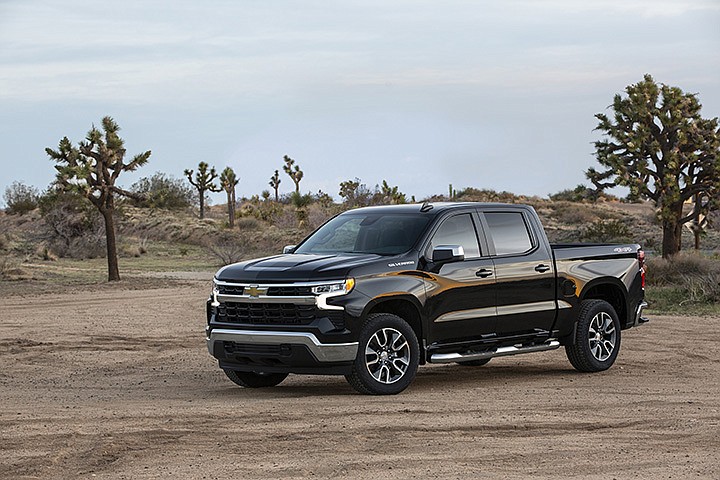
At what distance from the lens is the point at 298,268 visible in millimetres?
11953

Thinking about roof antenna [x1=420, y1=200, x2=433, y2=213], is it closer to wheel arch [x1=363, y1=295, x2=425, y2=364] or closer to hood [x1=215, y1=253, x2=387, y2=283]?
hood [x1=215, y1=253, x2=387, y2=283]

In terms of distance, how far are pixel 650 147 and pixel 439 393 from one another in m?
23.7

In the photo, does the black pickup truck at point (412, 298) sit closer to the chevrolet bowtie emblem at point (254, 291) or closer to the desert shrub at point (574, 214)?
the chevrolet bowtie emblem at point (254, 291)

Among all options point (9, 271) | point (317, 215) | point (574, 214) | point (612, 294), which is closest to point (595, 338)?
point (612, 294)

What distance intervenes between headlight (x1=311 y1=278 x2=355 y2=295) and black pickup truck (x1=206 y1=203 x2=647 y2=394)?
1cm

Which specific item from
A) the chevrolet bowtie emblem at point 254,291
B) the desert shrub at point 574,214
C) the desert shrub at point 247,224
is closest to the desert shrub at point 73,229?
the desert shrub at point 247,224

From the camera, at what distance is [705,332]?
757 inches

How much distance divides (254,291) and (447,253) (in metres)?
2.08

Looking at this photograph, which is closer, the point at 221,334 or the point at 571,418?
the point at 571,418

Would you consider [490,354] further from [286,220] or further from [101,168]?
[286,220]

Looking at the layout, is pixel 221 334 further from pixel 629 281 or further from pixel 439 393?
pixel 629 281

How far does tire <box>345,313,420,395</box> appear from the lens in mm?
11812

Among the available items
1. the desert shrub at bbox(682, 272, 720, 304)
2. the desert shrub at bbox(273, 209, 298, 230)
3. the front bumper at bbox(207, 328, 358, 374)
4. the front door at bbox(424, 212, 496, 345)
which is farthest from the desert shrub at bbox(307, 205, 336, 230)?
the front bumper at bbox(207, 328, 358, 374)

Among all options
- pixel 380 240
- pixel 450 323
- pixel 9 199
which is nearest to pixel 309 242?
pixel 380 240
